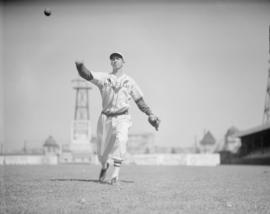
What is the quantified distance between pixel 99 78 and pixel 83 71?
399 millimetres

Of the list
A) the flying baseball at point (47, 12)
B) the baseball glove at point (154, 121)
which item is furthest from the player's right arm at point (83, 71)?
the flying baseball at point (47, 12)

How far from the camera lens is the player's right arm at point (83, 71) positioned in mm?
6792

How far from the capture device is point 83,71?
689 centimetres

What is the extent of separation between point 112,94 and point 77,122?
45.3 meters

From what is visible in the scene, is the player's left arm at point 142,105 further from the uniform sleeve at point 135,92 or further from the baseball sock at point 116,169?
the baseball sock at point 116,169

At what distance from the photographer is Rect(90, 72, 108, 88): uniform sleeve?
7160 millimetres

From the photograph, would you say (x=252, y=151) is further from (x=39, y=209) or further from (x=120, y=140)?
(x=39, y=209)

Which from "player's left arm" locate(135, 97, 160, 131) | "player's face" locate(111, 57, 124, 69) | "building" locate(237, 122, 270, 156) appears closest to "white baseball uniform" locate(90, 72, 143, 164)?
"player's face" locate(111, 57, 124, 69)

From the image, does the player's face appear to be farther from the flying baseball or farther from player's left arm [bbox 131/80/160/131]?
the flying baseball

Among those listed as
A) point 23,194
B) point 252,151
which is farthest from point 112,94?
point 252,151

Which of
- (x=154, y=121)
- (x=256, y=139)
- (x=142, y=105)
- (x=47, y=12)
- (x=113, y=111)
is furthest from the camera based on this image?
(x=256, y=139)

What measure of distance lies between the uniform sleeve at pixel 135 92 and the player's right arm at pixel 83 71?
0.83 metres

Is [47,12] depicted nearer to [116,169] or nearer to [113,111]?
[113,111]

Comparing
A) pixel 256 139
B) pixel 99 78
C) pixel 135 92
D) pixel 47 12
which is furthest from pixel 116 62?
pixel 256 139
